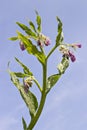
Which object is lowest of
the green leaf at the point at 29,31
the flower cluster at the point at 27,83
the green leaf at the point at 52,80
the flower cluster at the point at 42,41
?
the green leaf at the point at 52,80

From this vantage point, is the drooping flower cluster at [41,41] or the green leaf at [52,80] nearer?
the green leaf at [52,80]

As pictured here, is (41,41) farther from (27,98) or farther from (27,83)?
(27,98)

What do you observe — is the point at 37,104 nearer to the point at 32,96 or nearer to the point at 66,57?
the point at 32,96

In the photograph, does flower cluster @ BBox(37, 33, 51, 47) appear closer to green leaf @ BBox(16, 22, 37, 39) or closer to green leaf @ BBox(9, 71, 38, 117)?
green leaf @ BBox(16, 22, 37, 39)

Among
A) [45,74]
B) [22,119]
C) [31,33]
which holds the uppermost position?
[31,33]

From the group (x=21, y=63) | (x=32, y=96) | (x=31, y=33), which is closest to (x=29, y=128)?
(x=32, y=96)

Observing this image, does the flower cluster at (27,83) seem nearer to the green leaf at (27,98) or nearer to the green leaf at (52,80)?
the green leaf at (27,98)

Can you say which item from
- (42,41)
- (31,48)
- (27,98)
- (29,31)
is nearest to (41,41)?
(42,41)
